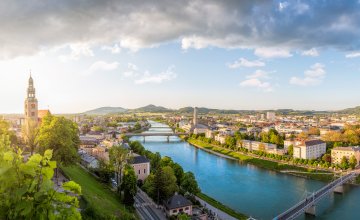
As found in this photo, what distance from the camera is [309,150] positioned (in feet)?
82.5

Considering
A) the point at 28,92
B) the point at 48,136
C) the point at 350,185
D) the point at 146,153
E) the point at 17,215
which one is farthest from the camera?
the point at 146,153

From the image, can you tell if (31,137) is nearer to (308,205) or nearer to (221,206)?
(221,206)

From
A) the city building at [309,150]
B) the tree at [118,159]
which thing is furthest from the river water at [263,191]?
the tree at [118,159]

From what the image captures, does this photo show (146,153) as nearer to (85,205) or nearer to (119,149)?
(119,149)

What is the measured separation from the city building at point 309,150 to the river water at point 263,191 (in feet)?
12.9

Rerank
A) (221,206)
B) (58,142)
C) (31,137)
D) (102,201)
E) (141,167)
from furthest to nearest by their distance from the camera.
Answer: (141,167) < (221,206) < (31,137) < (58,142) < (102,201)

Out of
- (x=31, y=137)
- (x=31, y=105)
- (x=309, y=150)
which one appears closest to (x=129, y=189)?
(x=31, y=137)

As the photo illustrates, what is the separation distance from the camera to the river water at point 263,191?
14.3 m

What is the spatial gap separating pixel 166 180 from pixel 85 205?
5.53 m

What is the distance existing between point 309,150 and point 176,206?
16.8 metres

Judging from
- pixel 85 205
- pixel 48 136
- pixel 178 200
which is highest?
pixel 48 136

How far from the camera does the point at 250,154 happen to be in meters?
29.1

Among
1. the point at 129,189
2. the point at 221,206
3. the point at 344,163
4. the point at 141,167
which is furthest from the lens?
the point at 344,163

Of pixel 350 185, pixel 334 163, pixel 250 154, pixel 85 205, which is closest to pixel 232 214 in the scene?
pixel 85 205
